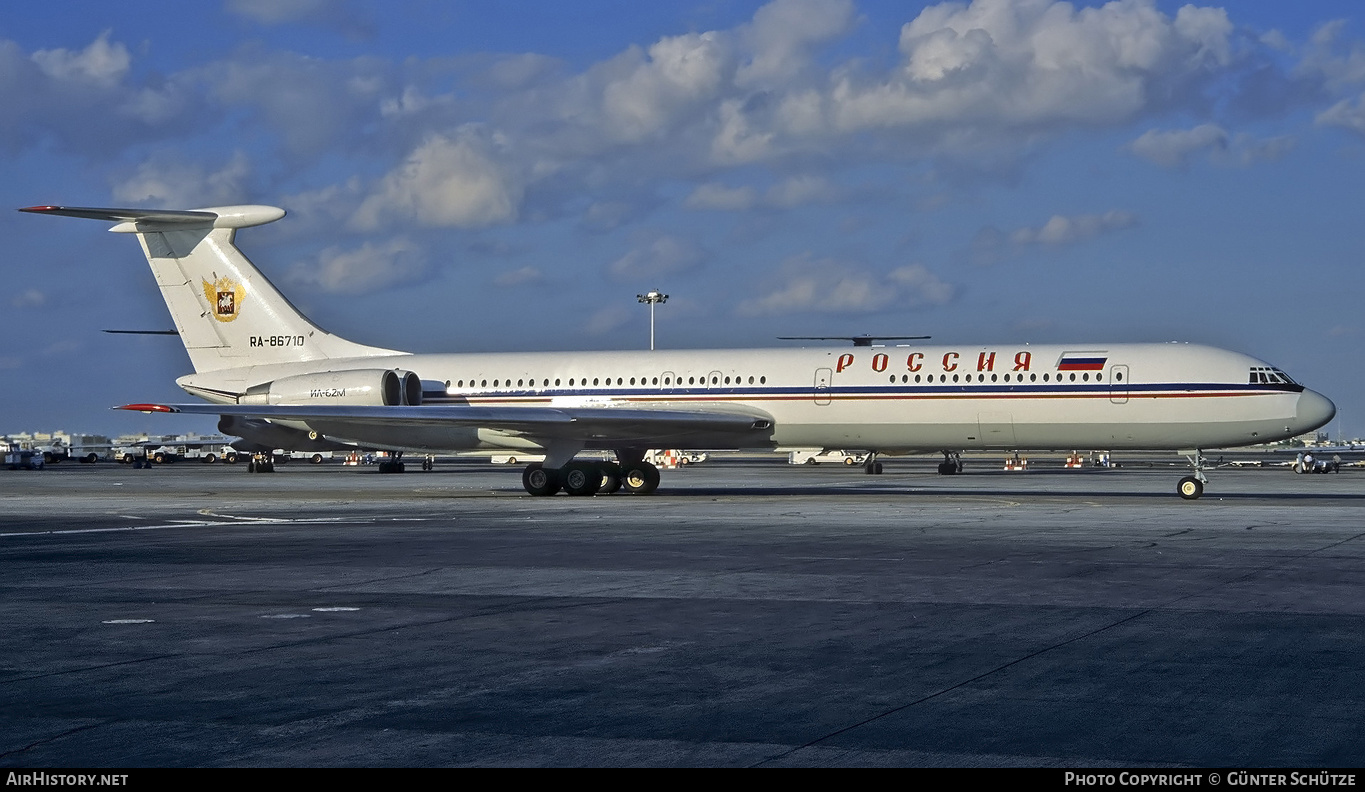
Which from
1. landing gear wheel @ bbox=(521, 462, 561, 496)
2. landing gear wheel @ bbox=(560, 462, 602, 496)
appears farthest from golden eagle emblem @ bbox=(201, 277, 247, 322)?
landing gear wheel @ bbox=(560, 462, 602, 496)

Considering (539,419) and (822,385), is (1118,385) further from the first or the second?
(539,419)

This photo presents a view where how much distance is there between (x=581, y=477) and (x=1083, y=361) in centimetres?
1229

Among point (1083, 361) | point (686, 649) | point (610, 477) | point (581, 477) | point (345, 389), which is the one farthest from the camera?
point (345, 389)

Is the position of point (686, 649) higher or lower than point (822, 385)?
lower

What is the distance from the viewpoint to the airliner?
2998 cm

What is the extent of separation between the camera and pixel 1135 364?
30156 mm

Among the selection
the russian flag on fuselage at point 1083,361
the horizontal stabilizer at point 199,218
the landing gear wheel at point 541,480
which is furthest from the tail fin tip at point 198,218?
the russian flag on fuselage at point 1083,361

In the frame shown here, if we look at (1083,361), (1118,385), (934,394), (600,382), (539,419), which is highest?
(1083,361)

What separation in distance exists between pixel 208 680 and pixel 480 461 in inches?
3745

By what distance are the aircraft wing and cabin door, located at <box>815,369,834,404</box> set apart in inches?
54.4

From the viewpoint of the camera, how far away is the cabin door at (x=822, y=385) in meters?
32.2

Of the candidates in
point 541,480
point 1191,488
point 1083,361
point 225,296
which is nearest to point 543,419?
point 541,480

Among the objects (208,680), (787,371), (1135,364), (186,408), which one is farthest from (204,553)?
(1135,364)

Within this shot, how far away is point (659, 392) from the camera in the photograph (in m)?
34.0
